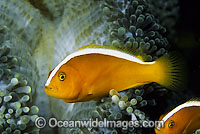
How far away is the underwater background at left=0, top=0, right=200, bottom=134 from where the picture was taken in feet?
4.35

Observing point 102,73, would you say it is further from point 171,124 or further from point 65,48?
point 65,48

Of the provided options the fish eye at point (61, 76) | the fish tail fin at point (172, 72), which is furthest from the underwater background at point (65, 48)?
the fish eye at point (61, 76)

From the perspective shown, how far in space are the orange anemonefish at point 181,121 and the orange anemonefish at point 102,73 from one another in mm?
225

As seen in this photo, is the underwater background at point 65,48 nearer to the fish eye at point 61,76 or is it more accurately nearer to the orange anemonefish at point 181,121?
the orange anemonefish at point 181,121

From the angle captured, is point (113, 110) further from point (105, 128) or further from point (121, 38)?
point (121, 38)

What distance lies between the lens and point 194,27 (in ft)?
11.9

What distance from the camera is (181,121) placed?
138 cm

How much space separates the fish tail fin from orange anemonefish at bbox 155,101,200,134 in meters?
0.19

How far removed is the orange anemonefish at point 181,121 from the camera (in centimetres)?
136

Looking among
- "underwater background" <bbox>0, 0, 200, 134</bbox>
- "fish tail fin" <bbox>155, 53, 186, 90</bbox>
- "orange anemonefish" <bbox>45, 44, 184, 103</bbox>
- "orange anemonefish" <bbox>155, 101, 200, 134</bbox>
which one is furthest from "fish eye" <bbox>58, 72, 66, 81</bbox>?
"orange anemonefish" <bbox>155, 101, 200, 134</bbox>

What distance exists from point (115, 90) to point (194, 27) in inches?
116

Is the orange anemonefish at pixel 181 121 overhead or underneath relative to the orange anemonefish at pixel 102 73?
underneath

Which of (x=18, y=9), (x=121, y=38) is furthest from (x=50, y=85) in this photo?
(x=18, y=9)

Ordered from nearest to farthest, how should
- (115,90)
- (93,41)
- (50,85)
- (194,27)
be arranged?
1. (50,85)
2. (115,90)
3. (93,41)
4. (194,27)
